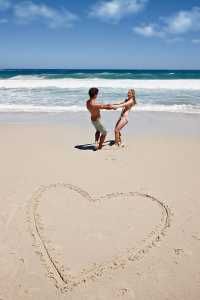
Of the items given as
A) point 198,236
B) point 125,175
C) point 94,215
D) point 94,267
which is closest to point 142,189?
point 125,175

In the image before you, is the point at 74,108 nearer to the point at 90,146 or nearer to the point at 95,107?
the point at 90,146

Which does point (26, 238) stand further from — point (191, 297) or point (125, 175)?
point (125, 175)

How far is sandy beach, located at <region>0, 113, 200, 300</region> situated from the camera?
10.5ft

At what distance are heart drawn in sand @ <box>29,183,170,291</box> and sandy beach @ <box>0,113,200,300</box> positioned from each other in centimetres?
1

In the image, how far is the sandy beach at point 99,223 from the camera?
3.21 m

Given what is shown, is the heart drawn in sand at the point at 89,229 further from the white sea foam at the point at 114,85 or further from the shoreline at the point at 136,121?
the white sea foam at the point at 114,85

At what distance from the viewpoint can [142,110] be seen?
1405 centimetres

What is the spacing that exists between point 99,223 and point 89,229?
183 mm

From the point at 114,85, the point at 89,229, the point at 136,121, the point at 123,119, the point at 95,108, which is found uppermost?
the point at 95,108

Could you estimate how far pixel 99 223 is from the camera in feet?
13.9

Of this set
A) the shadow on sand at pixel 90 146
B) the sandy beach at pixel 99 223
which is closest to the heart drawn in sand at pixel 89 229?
the sandy beach at pixel 99 223

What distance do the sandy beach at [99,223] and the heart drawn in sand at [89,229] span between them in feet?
0.04

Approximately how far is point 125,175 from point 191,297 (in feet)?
9.91

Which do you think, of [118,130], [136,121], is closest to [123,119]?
[118,130]
